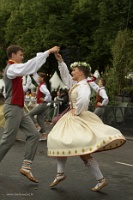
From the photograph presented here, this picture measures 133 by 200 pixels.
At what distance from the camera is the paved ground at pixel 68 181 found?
6.46 meters

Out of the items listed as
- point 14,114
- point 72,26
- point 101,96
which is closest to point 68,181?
point 14,114

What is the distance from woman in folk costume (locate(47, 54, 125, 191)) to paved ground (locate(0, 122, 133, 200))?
240 millimetres

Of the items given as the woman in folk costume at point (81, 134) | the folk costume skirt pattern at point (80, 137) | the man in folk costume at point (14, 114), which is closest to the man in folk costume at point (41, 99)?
the man in folk costume at point (14, 114)

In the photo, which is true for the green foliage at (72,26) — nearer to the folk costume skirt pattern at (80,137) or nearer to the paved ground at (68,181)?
the paved ground at (68,181)

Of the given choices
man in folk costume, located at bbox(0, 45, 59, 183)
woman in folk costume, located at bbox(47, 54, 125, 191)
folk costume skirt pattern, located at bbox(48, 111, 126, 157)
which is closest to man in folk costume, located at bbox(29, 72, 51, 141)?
man in folk costume, located at bbox(0, 45, 59, 183)

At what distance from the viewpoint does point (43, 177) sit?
7656 millimetres

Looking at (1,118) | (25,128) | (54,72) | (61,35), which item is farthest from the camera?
(54,72)

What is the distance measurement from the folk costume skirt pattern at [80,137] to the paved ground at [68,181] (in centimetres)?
57

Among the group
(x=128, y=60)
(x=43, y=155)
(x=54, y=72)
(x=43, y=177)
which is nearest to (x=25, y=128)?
(x=43, y=177)

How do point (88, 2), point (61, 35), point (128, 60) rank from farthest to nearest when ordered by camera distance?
point (61, 35), point (88, 2), point (128, 60)

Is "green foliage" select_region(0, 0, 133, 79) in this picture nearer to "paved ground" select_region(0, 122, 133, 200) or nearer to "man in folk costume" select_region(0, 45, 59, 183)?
"paved ground" select_region(0, 122, 133, 200)

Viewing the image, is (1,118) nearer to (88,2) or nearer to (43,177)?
(43,177)

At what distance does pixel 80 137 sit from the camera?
6465 mm

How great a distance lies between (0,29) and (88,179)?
1616 inches
